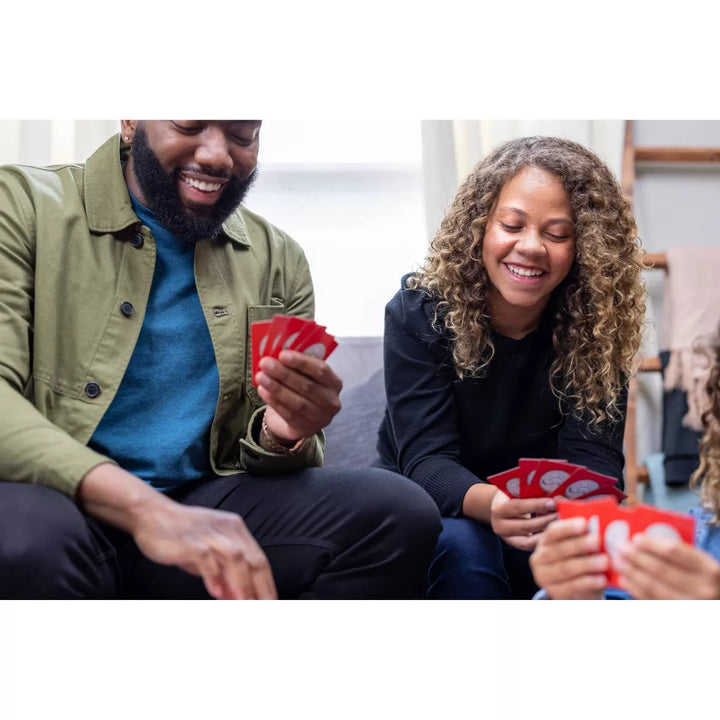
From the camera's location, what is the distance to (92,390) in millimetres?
1392

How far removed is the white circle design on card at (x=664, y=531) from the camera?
1.11 meters

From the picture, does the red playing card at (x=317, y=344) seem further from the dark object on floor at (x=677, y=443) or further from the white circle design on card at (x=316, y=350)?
the dark object on floor at (x=677, y=443)

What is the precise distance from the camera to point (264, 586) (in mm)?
1210

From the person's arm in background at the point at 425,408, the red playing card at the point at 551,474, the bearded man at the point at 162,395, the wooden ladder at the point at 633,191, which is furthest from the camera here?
the wooden ladder at the point at 633,191

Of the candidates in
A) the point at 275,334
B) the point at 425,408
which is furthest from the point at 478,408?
the point at 275,334

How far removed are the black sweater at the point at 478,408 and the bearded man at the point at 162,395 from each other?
0.79 ft

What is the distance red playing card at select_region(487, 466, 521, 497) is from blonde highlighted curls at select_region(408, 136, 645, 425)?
0.27 m

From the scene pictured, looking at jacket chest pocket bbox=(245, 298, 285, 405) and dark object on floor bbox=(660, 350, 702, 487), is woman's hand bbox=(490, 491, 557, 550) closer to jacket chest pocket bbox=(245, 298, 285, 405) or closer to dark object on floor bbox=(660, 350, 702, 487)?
jacket chest pocket bbox=(245, 298, 285, 405)

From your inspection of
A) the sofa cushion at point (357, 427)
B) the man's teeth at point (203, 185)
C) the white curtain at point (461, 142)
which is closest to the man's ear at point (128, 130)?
the man's teeth at point (203, 185)

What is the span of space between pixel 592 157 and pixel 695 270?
3.42 ft

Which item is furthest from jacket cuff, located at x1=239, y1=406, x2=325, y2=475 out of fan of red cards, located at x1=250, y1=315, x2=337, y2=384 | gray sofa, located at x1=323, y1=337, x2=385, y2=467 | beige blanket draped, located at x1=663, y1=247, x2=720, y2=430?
beige blanket draped, located at x1=663, y1=247, x2=720, y2=430

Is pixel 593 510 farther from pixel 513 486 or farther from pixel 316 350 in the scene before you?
pixel 316 350

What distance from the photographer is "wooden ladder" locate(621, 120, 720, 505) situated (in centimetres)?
223
